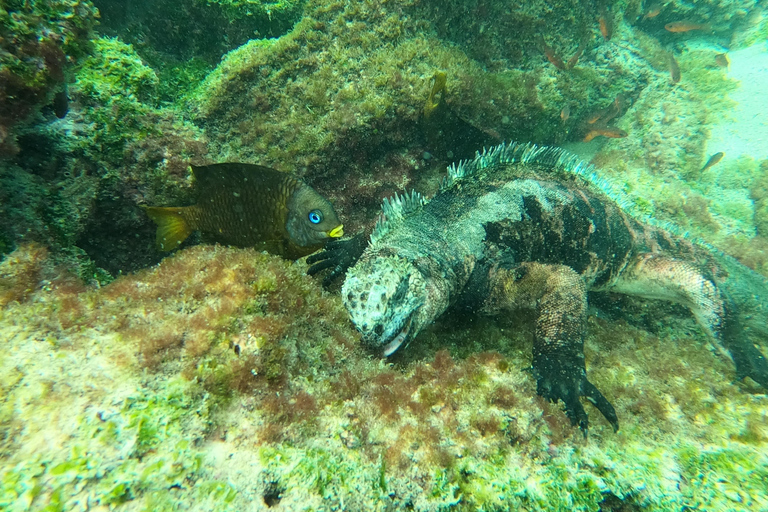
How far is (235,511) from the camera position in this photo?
5.14ft

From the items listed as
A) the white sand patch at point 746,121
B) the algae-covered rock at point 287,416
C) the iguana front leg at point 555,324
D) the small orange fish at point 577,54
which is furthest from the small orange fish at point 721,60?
the algae-covered rock at point 287,416

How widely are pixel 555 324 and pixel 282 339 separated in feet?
8.11

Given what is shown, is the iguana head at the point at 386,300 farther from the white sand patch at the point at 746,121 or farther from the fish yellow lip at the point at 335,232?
the white sand patch at the point at 746,121

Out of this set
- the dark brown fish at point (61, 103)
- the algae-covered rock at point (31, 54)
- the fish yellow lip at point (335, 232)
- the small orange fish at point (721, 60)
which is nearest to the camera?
the algae-covered rock at point (31, 54)

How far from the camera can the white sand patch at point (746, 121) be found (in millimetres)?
7859

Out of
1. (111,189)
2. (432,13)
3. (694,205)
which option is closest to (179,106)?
(111,189)

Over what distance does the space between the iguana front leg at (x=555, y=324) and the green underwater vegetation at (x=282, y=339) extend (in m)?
0.16

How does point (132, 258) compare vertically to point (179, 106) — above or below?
below

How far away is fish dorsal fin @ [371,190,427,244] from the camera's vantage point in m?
3.43

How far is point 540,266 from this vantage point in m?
3.61

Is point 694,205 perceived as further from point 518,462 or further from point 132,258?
point 132,258

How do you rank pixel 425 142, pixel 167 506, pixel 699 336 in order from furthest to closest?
pixel 425 142
pixel 699 336
pixel 167 506

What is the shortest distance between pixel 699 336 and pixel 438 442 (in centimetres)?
379

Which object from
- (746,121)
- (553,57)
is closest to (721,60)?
(746,121)
